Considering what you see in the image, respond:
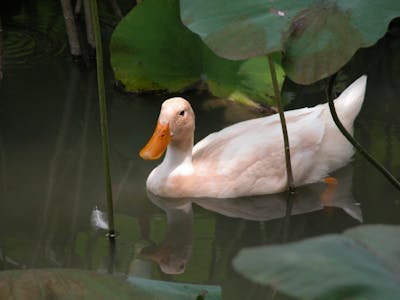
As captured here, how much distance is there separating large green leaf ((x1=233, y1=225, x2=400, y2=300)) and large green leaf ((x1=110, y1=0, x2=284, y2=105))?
3.96 m

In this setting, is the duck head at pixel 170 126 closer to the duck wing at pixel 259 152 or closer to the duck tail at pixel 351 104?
the duck wing at pixel 259 152

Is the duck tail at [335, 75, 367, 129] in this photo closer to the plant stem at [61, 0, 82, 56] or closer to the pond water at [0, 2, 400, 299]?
the pond water at [0, 2, 400, 299]

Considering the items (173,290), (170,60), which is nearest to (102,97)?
(173,290)

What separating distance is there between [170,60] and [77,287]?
10.9ft

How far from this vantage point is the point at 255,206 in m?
4.34

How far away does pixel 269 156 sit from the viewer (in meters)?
4.39

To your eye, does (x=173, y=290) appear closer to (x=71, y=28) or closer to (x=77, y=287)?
(x=77, y=287)

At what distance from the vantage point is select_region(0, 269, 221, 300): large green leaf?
1960 mm

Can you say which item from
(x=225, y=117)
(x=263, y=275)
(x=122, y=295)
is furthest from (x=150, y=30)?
(x=263, y=275)

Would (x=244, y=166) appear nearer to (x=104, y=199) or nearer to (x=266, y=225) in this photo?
(x=266, y=225)

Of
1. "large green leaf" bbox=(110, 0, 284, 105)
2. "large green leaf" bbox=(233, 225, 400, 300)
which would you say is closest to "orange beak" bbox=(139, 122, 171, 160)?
"large green leaf" bbox=(110, 0, 284, 105)

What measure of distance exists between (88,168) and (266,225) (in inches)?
42.0

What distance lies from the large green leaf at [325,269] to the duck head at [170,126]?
3213mm

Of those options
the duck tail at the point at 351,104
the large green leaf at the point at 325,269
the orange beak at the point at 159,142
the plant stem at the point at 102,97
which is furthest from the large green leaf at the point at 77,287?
the duck tail at the point at 351,104
